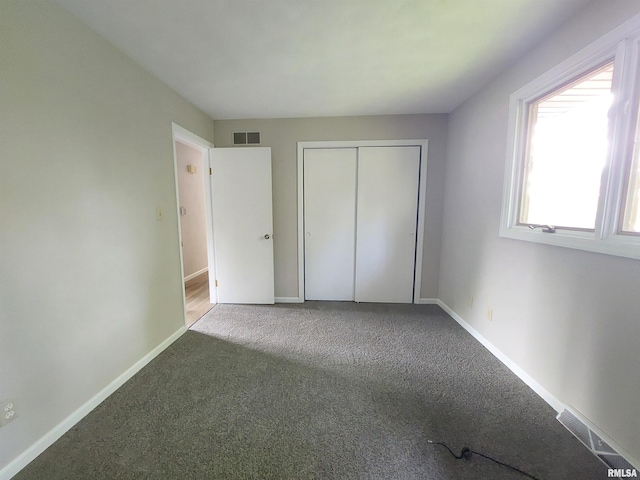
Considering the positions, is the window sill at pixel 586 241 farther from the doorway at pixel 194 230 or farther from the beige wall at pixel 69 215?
the doorway at pixel 194 230

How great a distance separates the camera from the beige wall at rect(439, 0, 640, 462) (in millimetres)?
1130

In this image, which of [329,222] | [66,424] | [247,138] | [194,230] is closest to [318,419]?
[66,424]

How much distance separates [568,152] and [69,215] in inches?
119

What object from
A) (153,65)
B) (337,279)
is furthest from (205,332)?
(153,65)

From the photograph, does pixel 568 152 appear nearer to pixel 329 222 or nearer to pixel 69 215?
pixel 329 222

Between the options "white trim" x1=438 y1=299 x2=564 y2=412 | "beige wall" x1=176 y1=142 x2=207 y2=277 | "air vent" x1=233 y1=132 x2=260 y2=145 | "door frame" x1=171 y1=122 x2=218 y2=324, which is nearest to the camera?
"white trim" x1=438 y1=299 x2=564 y2=412

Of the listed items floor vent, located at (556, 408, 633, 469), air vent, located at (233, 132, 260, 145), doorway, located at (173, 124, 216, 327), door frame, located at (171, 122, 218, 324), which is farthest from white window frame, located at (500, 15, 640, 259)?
doorway, located at (173, 124, 216, 327)

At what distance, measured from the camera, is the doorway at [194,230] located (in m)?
2.97

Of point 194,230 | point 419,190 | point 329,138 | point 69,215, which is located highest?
point 329,138

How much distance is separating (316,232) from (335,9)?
2121 millimetres

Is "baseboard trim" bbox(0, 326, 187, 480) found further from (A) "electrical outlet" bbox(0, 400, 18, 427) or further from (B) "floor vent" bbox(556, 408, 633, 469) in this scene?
(B) "floor vent" bbox(556, 408, 633, 469)

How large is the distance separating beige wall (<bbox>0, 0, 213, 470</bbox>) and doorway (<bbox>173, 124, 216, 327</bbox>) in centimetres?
100

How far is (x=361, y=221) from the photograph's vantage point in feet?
9.81

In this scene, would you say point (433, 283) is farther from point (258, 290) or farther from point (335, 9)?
point (335, 9)
